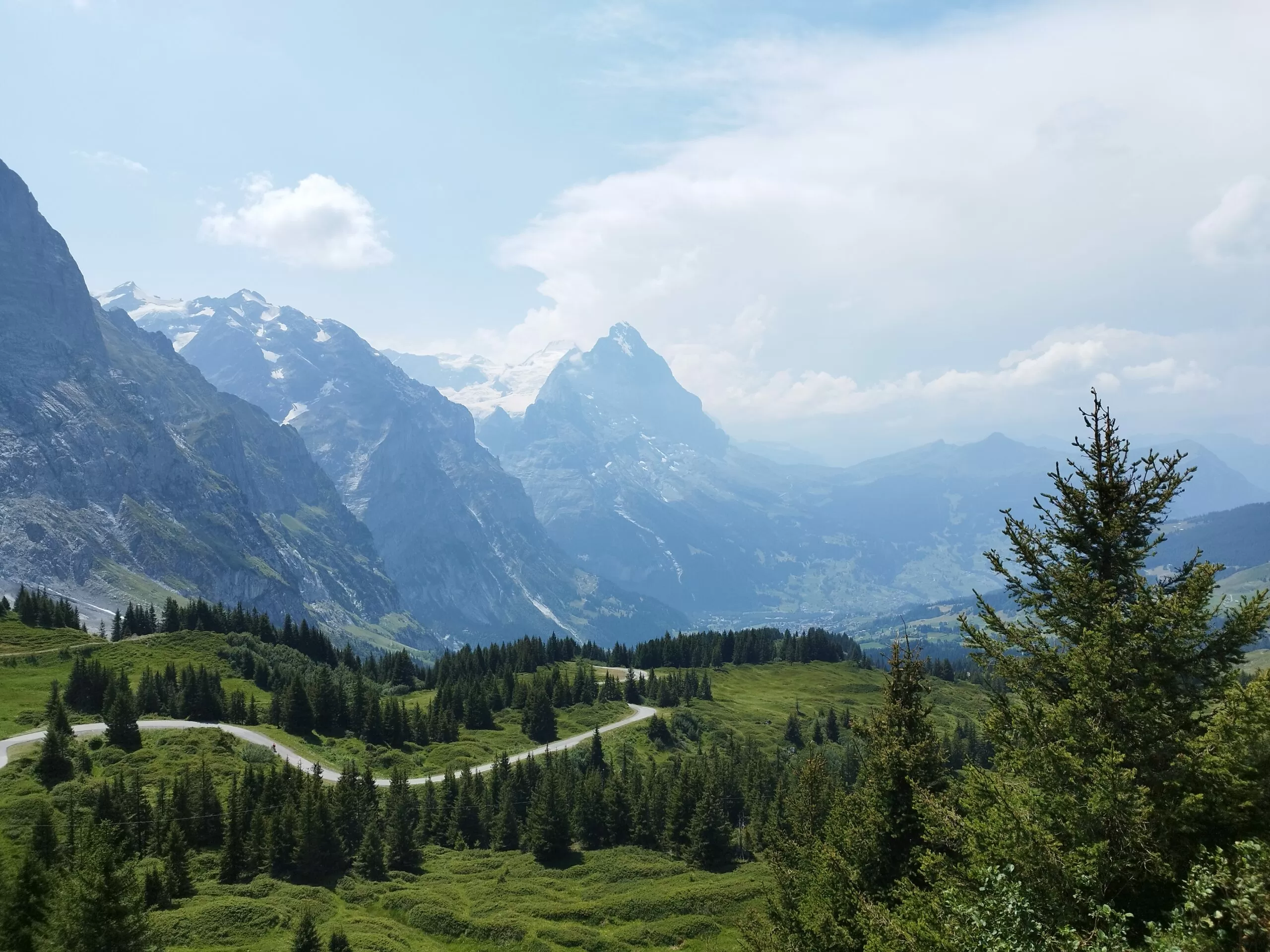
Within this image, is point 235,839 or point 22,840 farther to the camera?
point 235,839

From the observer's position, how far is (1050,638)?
25953 mm

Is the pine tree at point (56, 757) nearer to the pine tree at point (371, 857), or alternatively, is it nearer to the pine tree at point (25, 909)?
the pine tree at point (371, 857)

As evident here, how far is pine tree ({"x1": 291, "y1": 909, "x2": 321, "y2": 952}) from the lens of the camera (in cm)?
6372

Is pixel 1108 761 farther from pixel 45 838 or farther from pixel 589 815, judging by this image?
pixel 589 815

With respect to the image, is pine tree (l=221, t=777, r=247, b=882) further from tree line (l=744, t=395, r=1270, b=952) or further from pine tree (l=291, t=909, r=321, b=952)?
tree line (l=744, t=395, r=1270, b=952)

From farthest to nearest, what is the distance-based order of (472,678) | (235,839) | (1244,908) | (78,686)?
1. (472,678)
2. (78,686)
3. (235,839)
4. (1244,908)

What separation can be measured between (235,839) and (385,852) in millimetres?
20633

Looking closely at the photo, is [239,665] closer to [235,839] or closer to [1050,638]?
[235,839]

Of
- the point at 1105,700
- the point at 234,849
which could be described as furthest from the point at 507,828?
the point at 1105,700

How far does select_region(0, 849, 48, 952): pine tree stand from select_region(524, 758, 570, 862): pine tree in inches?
2793

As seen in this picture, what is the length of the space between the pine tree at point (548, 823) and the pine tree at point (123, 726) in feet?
184

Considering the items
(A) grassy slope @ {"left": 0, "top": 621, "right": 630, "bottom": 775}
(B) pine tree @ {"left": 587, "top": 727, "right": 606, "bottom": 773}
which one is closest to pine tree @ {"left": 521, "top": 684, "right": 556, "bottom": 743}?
(A) grassy slope @ {"left": 0, "top": 621, "right": 630, "bottom": 775}

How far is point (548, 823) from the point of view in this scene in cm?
11225

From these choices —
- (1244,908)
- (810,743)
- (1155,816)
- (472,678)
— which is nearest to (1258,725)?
(1155,816)
